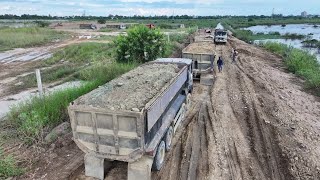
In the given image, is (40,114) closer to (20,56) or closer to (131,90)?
(131,90)

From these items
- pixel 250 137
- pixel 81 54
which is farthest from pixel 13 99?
pixel 81 54

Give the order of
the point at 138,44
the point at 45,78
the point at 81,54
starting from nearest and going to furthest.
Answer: the point at 138,44 < the point at 45,78 < the point at 81,54

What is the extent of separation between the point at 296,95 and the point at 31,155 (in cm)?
1394

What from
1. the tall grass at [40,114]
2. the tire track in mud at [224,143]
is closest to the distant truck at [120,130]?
the tire track in mud at [224,143]

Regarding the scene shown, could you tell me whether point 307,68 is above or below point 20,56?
above

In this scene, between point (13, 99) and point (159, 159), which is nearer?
point (159, 159)

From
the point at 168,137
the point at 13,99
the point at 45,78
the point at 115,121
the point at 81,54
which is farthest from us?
the point at 81,54

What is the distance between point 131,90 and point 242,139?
467 cm

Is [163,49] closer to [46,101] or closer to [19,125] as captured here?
[46,101]

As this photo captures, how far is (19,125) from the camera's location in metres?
10.4

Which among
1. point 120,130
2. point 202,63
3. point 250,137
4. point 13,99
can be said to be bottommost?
point 250,137

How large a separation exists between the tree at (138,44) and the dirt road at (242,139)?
389 cm

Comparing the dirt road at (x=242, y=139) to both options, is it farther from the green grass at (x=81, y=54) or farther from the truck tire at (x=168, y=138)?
the green grass at (x=81, y=54)

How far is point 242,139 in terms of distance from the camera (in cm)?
1069
